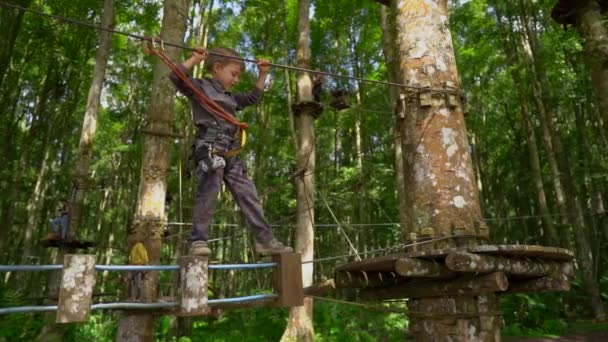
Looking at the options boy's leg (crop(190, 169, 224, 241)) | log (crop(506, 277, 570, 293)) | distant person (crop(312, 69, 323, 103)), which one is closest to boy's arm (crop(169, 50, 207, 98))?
boy's leg (crop(190, 169, 224, 241))

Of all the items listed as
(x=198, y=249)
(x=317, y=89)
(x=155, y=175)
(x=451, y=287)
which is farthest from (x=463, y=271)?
(x=317, y=89)

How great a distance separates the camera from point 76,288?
2021 millimetres

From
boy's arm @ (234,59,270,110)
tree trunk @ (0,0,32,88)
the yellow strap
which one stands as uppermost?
tree trunk @ (0,0,32,88)

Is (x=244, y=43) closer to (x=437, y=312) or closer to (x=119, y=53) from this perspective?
(x=119, y=53)

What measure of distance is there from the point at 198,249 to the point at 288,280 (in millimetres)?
599

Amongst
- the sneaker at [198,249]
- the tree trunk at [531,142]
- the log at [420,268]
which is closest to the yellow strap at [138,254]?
the sneaker at [198,249]

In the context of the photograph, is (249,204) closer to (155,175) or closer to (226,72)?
(226,72)

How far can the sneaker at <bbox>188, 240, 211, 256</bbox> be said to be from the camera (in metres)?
2.71

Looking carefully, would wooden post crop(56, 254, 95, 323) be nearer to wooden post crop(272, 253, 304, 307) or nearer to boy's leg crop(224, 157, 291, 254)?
wooden post crop(272, 253, 304, 307)

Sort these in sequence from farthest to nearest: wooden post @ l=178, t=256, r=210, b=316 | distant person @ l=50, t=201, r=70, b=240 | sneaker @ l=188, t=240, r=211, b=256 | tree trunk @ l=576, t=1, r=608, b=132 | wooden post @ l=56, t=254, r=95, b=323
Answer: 1. distant person @ l=50, t=201, r=70, b=240
2. tree trunk @ l=576, t=1, r=608, b=132
3. sneaker @ l=188, t=240, r=211, b=256
4. wooden post @ l=178, t=256, r=210, b=316
5. wooden post @ l=56, t=254, r=95, b=323

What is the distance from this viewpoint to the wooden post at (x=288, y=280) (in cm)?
258

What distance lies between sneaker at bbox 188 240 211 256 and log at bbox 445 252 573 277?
1445 millimetres

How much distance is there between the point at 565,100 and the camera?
13484 mm

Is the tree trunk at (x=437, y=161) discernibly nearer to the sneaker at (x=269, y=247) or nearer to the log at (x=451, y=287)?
the log at (x=451, y=287)
